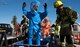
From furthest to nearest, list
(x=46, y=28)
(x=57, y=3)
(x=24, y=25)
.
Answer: (x=46, y=28), (x=24, y=25), (x=57, y=3)

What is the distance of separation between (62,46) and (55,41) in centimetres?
263

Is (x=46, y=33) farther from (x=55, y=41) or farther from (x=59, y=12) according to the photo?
(x=59, y=12)

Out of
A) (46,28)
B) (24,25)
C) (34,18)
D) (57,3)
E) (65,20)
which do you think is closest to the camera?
(65,20)

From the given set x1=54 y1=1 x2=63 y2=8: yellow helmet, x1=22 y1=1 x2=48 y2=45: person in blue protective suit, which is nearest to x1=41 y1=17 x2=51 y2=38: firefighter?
x1=22 y1=1 x2=48 y2=45: person in blue protective suit

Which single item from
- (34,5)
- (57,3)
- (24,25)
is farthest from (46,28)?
(57,3)

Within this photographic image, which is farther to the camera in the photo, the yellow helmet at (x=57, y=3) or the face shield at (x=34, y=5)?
the face shield at (x=34, y=5)

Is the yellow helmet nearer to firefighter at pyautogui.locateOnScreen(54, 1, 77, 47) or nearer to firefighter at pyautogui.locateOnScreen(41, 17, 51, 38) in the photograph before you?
firefighter at pyautogui.locateOnScreen(54, 1, 77, 47)

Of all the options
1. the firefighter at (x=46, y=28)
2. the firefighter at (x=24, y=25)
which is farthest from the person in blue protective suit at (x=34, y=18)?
the firefighter at (x=46, y=28)

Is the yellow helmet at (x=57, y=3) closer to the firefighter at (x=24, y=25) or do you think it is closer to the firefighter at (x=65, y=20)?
the firefighter at (x=65, y=20)

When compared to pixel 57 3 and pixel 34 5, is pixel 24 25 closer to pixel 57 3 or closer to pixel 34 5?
pixel 34 5

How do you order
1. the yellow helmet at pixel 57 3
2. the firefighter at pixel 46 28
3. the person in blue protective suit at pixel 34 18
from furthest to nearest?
the firefighter at pixel 46 28
the person in blue protective suit at pixel 34 18
the yellow helmet at pixel 57 3

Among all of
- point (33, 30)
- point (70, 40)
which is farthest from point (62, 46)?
point (33, 30)

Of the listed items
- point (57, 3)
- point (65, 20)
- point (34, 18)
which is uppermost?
point (57, 3)

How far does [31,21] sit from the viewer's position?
9203 mm
